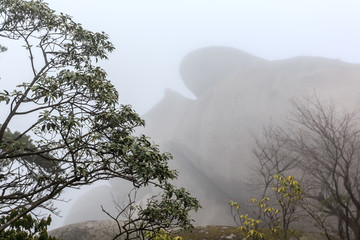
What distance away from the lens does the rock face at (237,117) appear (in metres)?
20.8

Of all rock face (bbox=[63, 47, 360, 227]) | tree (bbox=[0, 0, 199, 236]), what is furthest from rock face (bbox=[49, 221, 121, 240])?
rock face (bbox=[63, 47, 360, 227])

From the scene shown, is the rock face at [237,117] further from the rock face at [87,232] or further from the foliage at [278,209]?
the foliage at [278,209]

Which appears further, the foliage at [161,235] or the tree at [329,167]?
the tree at [329,167]

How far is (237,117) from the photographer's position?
23.5 metres

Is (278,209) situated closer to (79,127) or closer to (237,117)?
(79,127)

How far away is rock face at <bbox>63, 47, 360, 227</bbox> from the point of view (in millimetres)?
20781

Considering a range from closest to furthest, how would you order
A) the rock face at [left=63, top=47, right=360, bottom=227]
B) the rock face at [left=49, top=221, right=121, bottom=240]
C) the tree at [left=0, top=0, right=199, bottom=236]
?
the tree at [left=0, top=0, right=199, bottom=236]
the rock face at [left=49, top=221, right=121, bottom=240]
the rock face at [left=63, top=47, right=360, bottom=227]

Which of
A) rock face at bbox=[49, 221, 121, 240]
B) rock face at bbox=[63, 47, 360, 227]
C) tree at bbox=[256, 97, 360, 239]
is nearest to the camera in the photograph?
tree at bbox=[256, 97, 360, 239]

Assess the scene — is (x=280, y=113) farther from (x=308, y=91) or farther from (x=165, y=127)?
(x=165, y=127)

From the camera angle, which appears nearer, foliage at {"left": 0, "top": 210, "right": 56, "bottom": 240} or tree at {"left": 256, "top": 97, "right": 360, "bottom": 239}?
foliage at {"left": 0, "top": 210, "right": 56, "bottom": 240}

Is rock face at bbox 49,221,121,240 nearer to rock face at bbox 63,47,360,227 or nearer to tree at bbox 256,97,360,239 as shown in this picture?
tree at bbox 256,97,360,239

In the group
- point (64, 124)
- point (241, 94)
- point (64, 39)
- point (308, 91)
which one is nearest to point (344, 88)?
point (308, 91)

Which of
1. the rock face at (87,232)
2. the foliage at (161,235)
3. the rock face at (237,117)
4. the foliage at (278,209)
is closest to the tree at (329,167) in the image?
the foliage at (278,209)

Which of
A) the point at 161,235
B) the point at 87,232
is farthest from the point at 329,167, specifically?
the point at 87,232
